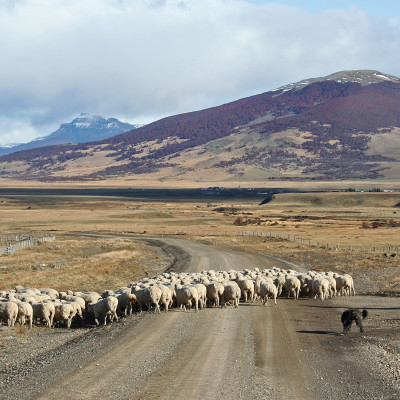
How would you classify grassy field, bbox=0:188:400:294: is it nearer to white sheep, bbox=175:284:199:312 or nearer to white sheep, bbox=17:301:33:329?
white sheep, bbox=175:284:199:312

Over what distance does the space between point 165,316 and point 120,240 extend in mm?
43015

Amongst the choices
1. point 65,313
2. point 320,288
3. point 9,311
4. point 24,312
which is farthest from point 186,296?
point 320,288

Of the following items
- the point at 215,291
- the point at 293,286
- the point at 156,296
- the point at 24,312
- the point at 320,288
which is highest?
the point at 24,312

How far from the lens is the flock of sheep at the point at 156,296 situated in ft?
78.7

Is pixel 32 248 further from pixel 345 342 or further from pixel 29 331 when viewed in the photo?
pixel 345 342

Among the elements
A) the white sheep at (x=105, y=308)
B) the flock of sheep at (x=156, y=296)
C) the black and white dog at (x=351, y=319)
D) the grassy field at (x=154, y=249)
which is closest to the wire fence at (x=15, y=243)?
the grassy field at (x=154, y=249)

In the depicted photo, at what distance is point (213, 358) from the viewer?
18141 mm

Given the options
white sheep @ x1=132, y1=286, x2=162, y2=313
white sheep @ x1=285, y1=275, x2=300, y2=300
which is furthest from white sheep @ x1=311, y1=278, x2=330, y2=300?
white sheep @ x1=132, y1=286, x2=162, y2=313

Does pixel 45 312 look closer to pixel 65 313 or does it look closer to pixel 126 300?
pixel 65 313

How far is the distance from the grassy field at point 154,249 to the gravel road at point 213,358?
11.8m

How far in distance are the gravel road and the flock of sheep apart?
33.7 inches

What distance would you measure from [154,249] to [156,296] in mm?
33753

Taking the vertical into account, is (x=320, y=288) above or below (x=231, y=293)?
below

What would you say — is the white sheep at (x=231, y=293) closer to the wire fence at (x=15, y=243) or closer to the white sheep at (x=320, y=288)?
the white sheep at (x=320, y=288)
